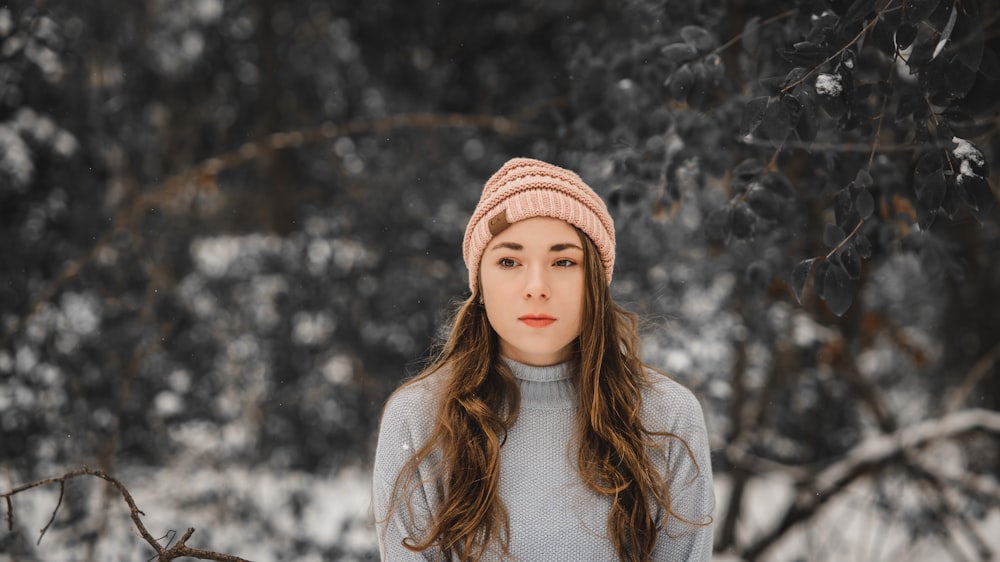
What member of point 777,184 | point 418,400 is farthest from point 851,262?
point 418,400

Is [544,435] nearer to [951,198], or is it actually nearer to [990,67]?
[951,198]

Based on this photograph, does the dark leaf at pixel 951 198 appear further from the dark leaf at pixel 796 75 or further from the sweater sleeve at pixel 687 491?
the sweater sleeve at pixel 687 491

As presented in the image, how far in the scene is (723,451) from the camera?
3787mm

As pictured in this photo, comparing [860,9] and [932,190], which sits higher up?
[860,9]

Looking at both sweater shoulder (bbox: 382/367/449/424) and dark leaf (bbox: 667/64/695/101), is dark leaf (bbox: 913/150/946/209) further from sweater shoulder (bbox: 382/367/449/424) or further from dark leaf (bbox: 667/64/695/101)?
sweater shoulder (bbox: 382/367/449/424)

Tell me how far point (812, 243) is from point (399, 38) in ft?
8.05

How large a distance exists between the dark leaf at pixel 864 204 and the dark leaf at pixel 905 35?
302 mm

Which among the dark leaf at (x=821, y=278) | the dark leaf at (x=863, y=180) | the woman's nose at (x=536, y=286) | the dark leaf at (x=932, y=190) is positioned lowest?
the woman's nose at (x=536, y=286)

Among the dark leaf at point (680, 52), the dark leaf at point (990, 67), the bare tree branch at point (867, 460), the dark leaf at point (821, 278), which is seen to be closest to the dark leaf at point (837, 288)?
the dark leaf at point (821, 278)

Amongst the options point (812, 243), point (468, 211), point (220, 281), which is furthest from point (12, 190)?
point (812, 243)

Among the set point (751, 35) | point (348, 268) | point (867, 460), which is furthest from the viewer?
point (348, 268)

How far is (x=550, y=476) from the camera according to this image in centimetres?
156

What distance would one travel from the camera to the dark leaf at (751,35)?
2057 mm

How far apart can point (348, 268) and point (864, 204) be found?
294cm
